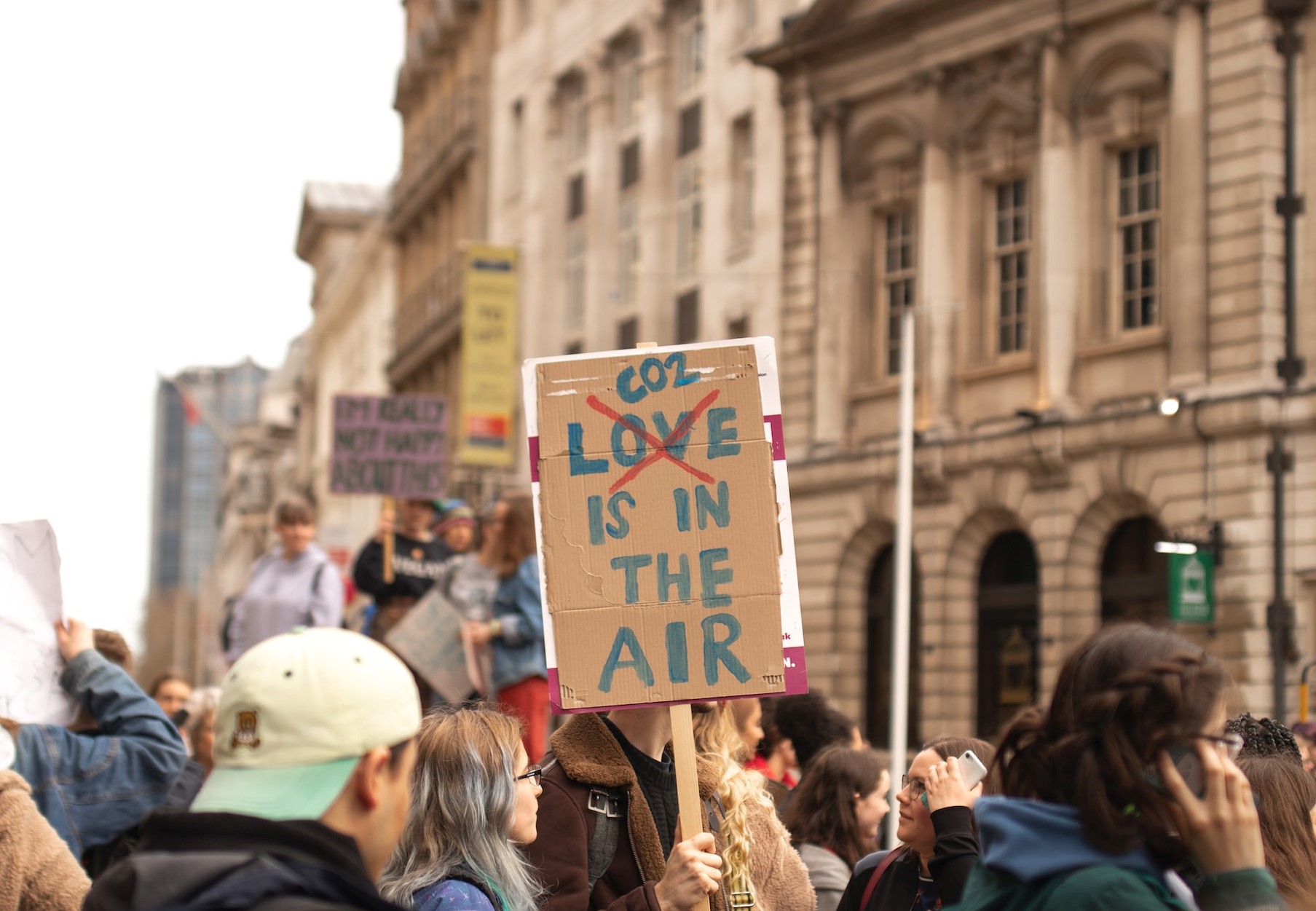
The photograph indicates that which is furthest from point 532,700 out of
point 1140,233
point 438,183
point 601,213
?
point 438,183

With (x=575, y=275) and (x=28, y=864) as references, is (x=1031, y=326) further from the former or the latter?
(x=28, y=864)

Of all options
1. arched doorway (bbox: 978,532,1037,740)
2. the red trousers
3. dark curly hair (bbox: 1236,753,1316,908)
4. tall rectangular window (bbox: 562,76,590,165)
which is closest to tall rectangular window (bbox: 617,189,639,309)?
tall rectangular window (bbox: 562,76,590,165)

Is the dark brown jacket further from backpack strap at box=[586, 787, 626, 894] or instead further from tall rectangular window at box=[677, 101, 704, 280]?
tall rectangular window at box=[677, 101, 704, 280]

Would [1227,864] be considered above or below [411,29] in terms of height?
below

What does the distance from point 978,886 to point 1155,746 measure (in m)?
0.37

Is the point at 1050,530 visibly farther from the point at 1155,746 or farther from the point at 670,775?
the point at 1155,746

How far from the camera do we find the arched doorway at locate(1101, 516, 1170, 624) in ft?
96.3

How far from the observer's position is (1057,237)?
103 ft

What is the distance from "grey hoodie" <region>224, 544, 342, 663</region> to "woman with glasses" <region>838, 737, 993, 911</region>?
7.20 m

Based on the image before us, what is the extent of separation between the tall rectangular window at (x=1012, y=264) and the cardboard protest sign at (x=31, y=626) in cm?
2806

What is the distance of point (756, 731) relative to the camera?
7.59 m

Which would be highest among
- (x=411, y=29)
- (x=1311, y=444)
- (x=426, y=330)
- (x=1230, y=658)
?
(x=411, y=29)

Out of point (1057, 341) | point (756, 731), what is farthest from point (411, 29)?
point (756, 731)

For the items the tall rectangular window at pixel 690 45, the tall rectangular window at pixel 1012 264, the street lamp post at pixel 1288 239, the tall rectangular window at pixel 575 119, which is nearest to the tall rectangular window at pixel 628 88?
the tall rectangular window at pixel 690 45
